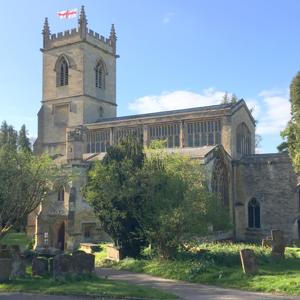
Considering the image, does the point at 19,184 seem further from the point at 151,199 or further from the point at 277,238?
the point at 277,238

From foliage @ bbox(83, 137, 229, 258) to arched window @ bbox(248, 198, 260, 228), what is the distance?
13.3 m

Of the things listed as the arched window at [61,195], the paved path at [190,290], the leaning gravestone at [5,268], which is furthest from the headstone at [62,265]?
the arched window at [61,195]

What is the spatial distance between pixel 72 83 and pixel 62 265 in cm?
3013

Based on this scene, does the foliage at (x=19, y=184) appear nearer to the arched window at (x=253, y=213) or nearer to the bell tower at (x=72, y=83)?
the arched window at (x=253, y=213)

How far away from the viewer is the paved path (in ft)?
46.8

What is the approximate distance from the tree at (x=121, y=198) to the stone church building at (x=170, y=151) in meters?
6.98

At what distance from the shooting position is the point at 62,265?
17.1 metres

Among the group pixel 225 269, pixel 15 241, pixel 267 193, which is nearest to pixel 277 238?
pixel 225 269

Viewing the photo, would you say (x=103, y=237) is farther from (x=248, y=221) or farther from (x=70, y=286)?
(x=70, y=286)

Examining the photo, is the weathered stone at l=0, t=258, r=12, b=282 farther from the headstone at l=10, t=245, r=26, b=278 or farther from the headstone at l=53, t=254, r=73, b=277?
the headstone at l=53, t=254, r=73, b=277

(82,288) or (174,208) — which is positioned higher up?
(174,208)

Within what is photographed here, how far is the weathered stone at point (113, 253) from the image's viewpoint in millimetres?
23286

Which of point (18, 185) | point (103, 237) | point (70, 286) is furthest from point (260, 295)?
point (103, 237)

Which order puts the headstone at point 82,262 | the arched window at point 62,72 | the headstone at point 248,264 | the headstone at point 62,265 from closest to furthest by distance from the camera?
the headstone at point 62,265 < the headstone at point 248,264 < the headstone at point 82,262 < the arched window at point 62,72
